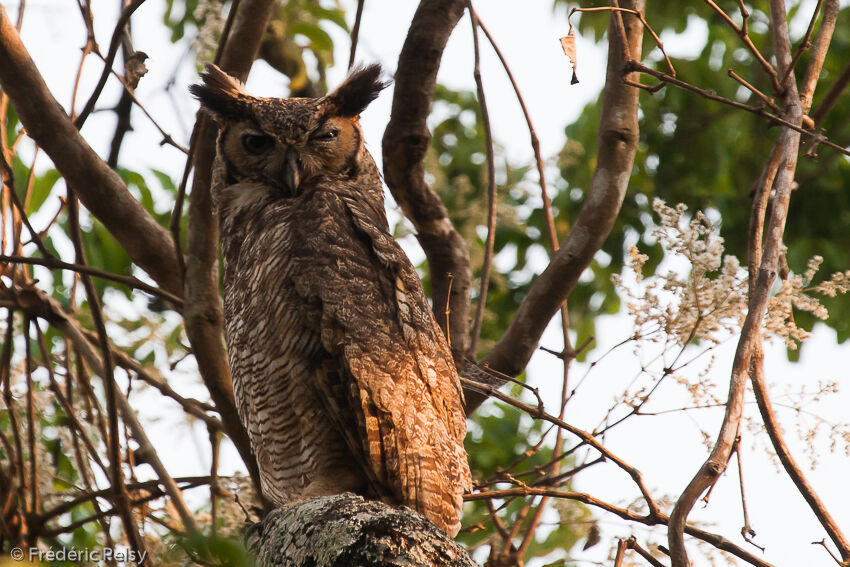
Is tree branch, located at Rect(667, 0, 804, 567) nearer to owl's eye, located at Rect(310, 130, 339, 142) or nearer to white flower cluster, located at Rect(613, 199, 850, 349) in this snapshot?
white flower cluster, located at Rect(613, 199, 850, 349)

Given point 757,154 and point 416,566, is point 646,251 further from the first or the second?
point 416,566

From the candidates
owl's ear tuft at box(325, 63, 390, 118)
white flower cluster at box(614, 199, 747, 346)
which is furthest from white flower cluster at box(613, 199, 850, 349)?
owl's ear tuft at box(325, 63, 390, 118)

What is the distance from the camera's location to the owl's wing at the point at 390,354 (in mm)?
2254

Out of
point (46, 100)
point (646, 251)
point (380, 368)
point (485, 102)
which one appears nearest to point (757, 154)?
point (646, 251)

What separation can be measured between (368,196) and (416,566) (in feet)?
6.25

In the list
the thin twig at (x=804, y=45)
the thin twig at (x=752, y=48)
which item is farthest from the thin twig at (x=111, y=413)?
the thin twig at (x=804, y=45)

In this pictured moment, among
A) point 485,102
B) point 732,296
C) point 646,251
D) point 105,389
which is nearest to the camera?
point 732,296

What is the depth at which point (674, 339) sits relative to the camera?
240 cm

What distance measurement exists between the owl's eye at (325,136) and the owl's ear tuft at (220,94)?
267 millimetres

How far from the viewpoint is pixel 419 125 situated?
9.91 ft

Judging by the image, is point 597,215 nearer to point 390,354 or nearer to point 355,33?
point 390,354

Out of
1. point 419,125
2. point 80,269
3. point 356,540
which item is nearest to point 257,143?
point 419,125

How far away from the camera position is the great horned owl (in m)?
2.27

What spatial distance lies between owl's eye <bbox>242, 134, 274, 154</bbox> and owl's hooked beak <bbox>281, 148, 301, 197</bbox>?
104 mm
